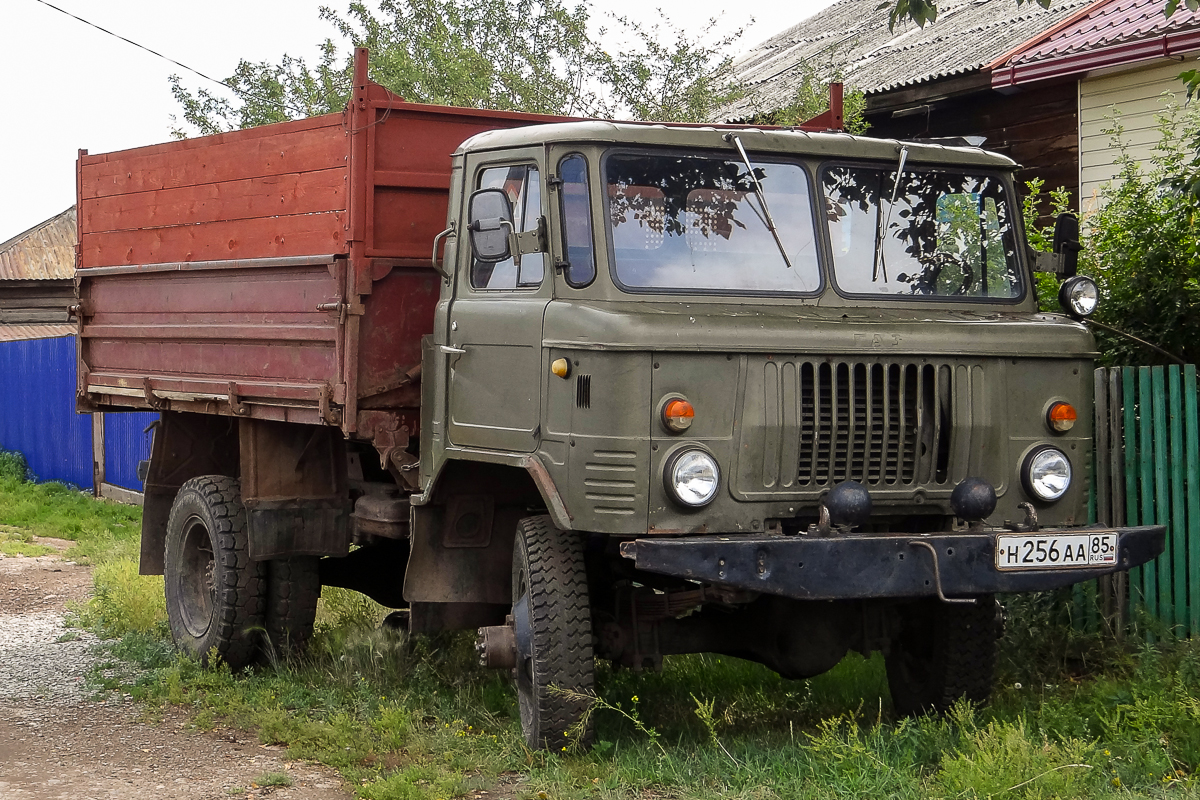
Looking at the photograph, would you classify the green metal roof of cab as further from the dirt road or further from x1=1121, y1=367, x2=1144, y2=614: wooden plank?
the dirt road

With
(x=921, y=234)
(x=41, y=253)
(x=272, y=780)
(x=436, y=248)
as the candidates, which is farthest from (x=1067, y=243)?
(x=41, y=253)

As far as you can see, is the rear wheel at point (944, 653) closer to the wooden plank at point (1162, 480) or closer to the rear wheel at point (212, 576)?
the wooden plank at point (1162, 480)

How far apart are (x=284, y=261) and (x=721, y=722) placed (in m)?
2.93

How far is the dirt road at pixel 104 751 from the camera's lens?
5461 mm

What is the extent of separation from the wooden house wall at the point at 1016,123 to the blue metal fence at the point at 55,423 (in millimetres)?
8626

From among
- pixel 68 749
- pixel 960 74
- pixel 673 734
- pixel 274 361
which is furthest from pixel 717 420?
→ pixel 960 74

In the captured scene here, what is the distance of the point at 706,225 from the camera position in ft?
18.1

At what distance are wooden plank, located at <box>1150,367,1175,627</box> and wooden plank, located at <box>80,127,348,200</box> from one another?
12.9ft

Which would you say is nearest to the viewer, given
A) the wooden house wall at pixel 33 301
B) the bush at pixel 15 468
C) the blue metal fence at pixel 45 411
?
the blue metal fence at pixel 45 411

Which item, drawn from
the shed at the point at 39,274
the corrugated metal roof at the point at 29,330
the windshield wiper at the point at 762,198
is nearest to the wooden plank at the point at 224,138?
the windshield wiper at the point at 762,198

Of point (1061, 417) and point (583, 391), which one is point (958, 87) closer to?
point (1061, 417)

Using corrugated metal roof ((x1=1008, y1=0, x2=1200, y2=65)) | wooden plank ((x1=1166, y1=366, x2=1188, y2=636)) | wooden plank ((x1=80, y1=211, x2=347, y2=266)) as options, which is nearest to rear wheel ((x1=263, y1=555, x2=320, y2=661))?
Answer: wooden plank ((x1=80, y1=211, x2=347, y2=266))

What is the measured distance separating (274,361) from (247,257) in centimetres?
61

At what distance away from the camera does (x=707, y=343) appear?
198 inches
